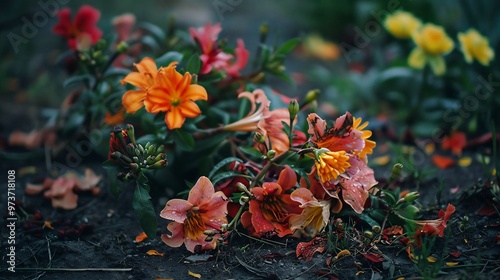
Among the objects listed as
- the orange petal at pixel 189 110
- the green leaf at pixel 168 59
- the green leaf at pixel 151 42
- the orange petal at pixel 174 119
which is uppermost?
the green leaf at pixel 168 59

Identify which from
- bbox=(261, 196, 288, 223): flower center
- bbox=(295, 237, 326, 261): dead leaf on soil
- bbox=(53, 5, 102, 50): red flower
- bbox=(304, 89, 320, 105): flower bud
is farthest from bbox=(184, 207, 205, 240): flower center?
bbox=(53, 5, 102, 50): red flower

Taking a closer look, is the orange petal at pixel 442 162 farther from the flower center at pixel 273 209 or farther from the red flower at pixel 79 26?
the red flower at pixel 79 26

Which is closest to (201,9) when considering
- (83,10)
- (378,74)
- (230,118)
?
(378,74)

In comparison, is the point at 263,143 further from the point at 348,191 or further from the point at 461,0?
the point at 461,0

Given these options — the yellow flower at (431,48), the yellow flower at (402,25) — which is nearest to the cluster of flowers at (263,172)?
the yellow flower at (431,48)

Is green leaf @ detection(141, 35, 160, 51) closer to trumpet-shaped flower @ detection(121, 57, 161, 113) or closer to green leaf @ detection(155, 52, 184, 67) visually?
green leaf @ detection(155, 52, 184, 67)

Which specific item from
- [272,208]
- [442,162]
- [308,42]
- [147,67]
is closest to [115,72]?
[147,67]
